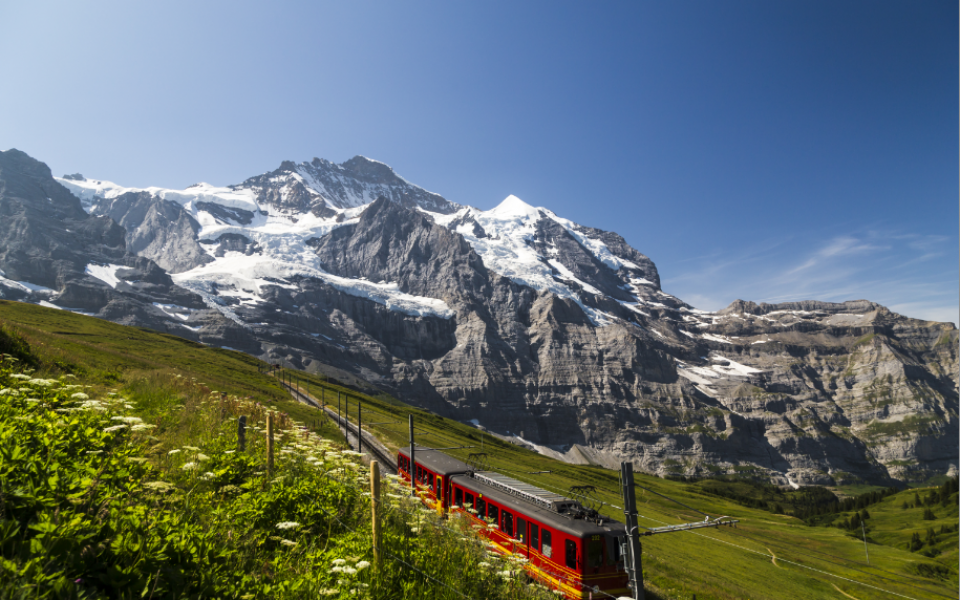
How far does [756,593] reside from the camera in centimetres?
4022

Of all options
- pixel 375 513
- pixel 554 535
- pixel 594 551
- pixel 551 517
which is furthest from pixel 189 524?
pixel 551 517

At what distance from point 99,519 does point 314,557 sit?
12.4 ft

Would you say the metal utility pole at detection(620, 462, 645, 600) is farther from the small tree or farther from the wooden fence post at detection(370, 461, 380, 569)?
the small tree

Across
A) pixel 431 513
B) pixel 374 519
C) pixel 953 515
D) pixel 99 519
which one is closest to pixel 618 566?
pixel 431 513

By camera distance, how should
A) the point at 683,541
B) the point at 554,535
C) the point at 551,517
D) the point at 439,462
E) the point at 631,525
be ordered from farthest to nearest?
the point at 683,541
the point at 439,462
the point at 551,517
the point at 554,535
the point at 631,525

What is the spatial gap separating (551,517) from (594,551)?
213 cm

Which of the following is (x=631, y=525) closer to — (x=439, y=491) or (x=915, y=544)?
(x=439, y=491)

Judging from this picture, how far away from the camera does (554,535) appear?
18094 millimetres

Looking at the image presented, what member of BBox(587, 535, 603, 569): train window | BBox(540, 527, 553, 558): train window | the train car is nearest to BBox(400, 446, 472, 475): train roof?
the train car

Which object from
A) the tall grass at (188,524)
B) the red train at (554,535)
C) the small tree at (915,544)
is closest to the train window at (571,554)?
the red train at (554,535)

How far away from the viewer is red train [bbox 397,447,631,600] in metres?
17.1

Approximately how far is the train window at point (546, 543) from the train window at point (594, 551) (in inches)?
64.9

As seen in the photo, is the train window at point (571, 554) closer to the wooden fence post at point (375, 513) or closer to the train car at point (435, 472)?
→ the train car at point (435, 472)

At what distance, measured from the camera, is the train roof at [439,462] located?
85.9 feet
